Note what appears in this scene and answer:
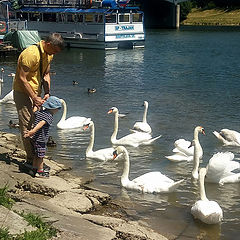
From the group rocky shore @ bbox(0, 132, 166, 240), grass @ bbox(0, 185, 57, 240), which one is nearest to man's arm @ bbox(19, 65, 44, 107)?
rocky shore @ bbox(0, 132, 166, 240)

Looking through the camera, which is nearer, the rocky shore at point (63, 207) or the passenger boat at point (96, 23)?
the rocky shore at point (63, 207)

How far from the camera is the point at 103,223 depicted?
616cm

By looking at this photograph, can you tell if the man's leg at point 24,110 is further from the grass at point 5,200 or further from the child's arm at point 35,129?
the grass at point 5,200

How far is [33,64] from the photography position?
7.02 meters

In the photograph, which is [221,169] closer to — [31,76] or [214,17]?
[31,76]

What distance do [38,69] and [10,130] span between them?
5.88m

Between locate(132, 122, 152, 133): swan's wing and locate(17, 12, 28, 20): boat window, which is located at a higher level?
locate(17, 12, 28, 20): boat window

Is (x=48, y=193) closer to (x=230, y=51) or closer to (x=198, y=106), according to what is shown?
(x=198, y=106)

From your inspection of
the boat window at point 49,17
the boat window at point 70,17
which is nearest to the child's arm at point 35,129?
the boat window at point 70,17

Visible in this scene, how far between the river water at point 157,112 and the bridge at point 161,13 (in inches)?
1485

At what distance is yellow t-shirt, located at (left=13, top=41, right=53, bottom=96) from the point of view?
6.96 metres

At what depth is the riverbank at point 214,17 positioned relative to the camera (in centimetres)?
7511

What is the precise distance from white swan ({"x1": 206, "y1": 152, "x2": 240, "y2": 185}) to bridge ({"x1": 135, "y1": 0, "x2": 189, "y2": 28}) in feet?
210

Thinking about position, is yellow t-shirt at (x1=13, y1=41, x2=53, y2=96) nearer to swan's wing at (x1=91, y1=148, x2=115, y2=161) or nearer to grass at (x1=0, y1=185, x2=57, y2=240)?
grass at (x1=0, y1=185, x2=57, y2=240)
